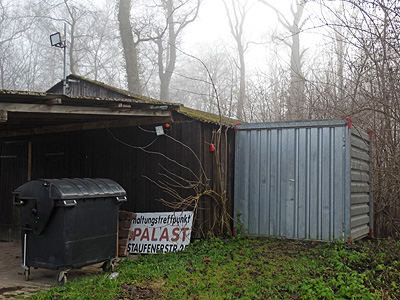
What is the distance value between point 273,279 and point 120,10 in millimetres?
14118

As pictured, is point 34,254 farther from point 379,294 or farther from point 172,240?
point 379,294

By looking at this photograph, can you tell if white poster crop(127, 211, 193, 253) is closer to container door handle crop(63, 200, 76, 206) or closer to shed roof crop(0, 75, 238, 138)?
shed roof crop(0, 75, 238, 138)

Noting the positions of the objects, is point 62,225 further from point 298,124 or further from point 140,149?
point 298,124

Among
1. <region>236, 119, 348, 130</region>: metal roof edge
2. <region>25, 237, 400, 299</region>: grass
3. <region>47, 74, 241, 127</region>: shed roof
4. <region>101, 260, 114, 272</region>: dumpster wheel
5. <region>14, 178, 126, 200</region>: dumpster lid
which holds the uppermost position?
<region>47, 74, 241, 127</region>: shed roof

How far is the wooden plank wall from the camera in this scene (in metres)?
7.69

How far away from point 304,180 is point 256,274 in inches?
98.4

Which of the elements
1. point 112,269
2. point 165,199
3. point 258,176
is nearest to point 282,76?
point 258,176

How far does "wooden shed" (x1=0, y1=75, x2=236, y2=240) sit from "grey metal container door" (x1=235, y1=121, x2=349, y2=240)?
393mm

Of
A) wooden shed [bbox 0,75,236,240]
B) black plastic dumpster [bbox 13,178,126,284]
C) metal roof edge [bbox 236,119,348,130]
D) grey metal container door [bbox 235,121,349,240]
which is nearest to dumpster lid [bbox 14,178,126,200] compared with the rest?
black plastic dumpster [bbox 13,178,126,284]

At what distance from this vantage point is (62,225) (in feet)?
18.3

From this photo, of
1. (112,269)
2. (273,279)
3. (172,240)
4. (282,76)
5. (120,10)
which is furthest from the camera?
(120,10)

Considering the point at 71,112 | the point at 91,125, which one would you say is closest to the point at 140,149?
the point at 91,125

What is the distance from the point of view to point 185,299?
4.60 m

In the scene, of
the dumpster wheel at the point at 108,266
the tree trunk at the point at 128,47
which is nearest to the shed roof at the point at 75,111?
the dumpster wheel at the point at 108,266
